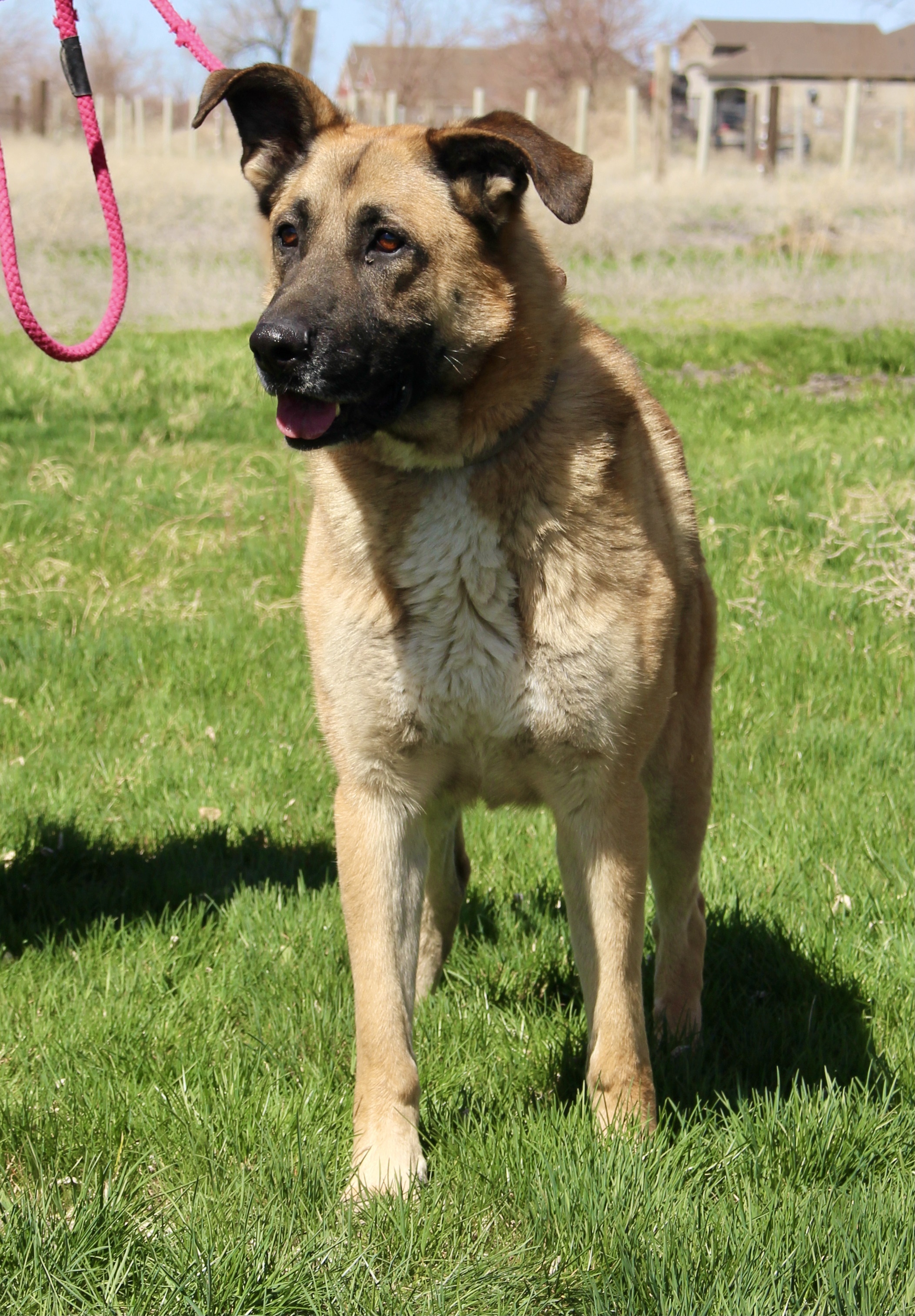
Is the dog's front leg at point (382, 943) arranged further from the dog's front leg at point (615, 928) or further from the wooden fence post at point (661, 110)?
the wooden fence post at point (661, 110)

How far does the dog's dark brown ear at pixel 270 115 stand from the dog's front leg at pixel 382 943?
59.3 inches

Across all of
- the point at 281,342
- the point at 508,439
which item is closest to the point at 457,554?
the point at 508,439

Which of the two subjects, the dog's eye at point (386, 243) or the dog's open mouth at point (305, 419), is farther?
the dog's eye at point (386, 243)

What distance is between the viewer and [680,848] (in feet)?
10.2

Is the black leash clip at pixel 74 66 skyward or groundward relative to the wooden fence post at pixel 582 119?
groundward

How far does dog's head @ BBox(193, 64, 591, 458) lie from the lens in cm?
247

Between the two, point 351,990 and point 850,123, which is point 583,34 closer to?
point 850,123

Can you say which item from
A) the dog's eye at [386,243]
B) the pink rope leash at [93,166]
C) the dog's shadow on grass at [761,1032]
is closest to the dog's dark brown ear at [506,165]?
the dog's eye at [386,243]

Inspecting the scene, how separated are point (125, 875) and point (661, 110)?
84.2ft

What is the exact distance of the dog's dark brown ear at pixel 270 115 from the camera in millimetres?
2730

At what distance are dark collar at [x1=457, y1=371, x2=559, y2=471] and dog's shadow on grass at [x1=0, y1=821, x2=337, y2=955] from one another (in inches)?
59.6

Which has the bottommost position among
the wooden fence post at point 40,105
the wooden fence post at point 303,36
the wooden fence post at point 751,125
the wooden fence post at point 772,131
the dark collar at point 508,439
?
the dark collar at point 508,439

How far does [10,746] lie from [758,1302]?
11.0ft

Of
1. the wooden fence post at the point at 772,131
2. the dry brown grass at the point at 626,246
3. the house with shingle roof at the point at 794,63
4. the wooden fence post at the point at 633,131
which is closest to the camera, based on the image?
the dry brown grass at the point at 626,246
